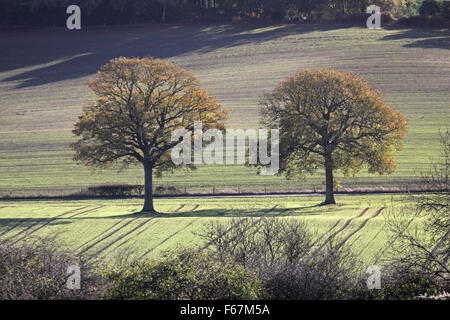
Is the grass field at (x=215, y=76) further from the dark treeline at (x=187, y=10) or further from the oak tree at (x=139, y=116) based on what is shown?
the oak tree at (x=139, y=116)

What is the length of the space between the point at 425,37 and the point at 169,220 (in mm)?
67374

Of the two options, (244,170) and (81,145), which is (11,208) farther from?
(244,170)

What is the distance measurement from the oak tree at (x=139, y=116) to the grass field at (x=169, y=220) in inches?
155

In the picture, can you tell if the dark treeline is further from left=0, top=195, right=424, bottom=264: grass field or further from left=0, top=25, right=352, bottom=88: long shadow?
left=0, top=195, right=424, bottom=264: grass field

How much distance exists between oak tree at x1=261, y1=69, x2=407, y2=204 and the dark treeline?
57970mm

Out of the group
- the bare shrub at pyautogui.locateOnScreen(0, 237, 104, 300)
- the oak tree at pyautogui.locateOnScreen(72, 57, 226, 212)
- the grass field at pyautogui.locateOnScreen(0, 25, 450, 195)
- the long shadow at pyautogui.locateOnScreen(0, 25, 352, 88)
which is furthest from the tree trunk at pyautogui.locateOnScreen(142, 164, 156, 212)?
the long shadow at pyautogui.locateOnScreen(0, 25, 352, 88)

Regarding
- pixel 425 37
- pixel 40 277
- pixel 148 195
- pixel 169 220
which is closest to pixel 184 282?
pixel 40 277

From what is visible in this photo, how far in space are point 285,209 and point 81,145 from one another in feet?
51.5

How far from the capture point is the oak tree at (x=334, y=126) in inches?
1857

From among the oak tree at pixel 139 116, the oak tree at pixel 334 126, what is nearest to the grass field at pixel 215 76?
the oak tree at pixel 334 126

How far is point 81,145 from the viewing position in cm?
4675

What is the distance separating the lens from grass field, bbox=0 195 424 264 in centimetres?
3444

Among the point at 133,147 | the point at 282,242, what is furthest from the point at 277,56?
the point at 282,242

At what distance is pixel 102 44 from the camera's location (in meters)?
103
